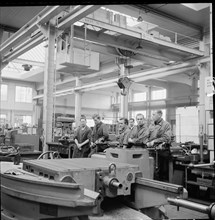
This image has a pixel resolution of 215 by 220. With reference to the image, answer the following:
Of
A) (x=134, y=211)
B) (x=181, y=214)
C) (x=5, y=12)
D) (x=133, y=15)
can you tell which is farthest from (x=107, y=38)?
(x=134, y=211)

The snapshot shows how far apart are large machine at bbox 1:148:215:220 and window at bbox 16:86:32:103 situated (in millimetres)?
15413

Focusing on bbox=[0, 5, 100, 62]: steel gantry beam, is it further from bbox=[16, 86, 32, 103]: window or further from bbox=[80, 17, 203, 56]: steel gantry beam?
bbox=[16, 86, 32, 103]: window

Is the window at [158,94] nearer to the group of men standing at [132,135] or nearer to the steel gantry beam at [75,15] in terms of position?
the group of men standing at [132,135]

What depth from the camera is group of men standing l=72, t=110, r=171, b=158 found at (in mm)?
4738

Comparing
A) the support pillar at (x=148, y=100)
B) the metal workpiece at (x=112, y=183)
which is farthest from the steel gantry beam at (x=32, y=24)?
the support pillar at (x=148, y=100)

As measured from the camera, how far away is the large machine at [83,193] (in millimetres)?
1685

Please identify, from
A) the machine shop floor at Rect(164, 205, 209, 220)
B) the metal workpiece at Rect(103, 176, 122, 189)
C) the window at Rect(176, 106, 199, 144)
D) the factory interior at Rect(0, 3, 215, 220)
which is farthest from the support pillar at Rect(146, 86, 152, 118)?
the metal workpiece at Rect(103, 176, 122, 189)

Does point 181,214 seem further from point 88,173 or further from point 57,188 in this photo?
point 57,188

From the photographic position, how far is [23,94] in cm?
1719

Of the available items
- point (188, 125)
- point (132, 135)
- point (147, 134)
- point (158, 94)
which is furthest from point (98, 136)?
point (158, 94)

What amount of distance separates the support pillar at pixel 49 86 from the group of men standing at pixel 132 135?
0.61m

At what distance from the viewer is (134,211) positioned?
2258 mm

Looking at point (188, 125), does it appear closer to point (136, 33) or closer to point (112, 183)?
point (136, 33)

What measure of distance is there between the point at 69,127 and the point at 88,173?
8.94 meters
